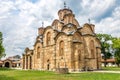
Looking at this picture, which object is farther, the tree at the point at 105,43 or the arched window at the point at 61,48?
the tree at the point at 105,43

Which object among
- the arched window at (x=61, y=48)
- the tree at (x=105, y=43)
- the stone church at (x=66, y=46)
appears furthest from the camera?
the tree at (x=105, y=43)

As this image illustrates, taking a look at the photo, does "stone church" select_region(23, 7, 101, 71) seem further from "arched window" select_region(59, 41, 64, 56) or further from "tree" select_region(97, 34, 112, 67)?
"tree" select_region(97, 34, 112, 67)

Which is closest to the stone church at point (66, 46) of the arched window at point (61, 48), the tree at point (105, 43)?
the arched window at point (61, 48)

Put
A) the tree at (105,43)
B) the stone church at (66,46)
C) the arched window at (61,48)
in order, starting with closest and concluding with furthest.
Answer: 1. the stone church at (66,46)
2. the arched window at (61,48)
3. the tree at (105,43)

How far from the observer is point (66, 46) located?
40.1 metres

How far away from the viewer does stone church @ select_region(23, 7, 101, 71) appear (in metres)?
39.4

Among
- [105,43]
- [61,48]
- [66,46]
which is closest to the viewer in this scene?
[66,46]

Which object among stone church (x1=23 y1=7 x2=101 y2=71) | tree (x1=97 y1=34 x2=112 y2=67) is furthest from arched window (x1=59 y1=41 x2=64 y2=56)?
tree (x1=97 y1=34 x2=112 y2=67)

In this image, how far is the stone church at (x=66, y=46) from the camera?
129ft

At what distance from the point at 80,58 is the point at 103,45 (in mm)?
31933

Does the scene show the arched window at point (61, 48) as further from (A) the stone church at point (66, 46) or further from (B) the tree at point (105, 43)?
(B) the tree at point (105, 43)

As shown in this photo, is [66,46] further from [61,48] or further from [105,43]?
[105,43]

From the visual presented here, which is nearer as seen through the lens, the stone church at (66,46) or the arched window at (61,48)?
the stone church at (66,46)

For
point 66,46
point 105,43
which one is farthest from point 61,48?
point 105,43
